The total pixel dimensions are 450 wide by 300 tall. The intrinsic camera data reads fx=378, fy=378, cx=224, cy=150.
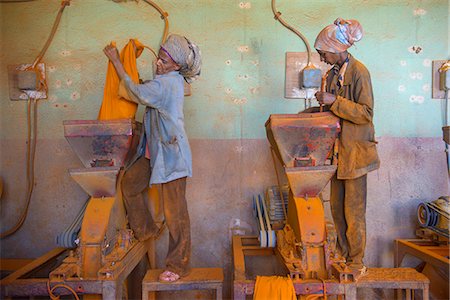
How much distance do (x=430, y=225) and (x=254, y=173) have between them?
158cm

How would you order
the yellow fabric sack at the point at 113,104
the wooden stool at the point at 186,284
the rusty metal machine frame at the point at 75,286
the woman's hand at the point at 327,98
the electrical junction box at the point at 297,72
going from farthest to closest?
the electrical junction box at the point at 297,72, the yellow fabric sack at the point at 113,104, the woman's hand at the point at 327,98, the wooden stool at the point at 186,284, the rusty metal machine frame at the point at 75,286

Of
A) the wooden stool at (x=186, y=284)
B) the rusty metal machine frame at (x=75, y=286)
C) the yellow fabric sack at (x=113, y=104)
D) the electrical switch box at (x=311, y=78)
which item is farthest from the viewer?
the electrical switch box at (x=311, y=78)

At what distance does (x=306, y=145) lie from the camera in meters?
2.53

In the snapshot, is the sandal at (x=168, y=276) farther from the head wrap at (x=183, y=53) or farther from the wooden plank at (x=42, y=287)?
the head wrap at (x=183, y=53)

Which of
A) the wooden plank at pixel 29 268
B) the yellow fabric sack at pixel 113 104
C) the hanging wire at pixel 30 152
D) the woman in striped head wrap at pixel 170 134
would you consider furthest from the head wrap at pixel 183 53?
the hanging wire at pixel 30 152

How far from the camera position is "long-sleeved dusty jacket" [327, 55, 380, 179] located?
2.55m

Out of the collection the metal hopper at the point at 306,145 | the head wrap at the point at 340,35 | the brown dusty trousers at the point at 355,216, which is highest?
the head wrap at the point at 340,35

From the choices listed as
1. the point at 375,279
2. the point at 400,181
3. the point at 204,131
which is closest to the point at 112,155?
the point at 204,131

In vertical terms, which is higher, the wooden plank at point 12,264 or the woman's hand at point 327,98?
the woman's hand at point 327,98

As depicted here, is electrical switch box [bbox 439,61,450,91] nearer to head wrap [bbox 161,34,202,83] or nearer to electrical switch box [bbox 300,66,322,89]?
electrical switch box [bbox 300,66,322,89]

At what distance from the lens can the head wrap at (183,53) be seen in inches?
97.1

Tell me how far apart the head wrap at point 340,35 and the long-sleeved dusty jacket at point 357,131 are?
0.16 meters

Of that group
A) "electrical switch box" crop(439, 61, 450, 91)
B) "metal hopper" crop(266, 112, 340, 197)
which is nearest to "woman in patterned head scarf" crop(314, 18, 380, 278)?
"metal hopper" crop(266, 112, 340, 197)

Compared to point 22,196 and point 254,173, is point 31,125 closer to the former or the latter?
point 22,196
